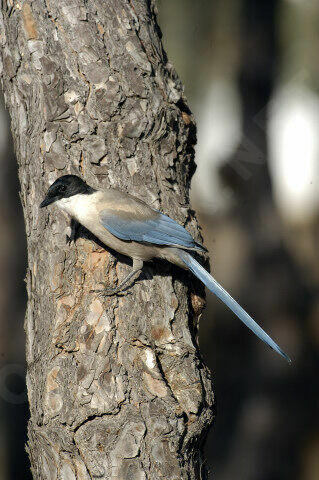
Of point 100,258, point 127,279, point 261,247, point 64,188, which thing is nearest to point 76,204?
point 64,188

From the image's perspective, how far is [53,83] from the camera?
10.5 ft

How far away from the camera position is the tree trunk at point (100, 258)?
2.79 meters

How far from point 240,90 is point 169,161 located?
429 cm

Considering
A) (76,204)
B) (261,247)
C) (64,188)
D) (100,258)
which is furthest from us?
(261,247)

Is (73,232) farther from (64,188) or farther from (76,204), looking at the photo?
(64,188)

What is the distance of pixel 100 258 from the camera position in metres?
3.22

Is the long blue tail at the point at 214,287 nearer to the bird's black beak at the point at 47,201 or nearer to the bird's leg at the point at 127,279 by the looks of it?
the bird's leg at the point at 127,279

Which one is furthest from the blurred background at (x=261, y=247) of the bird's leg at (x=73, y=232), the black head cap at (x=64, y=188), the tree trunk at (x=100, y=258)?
the black head cap at (x=64, y=188)

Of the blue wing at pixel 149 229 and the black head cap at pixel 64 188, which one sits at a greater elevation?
the black head cap at pixel 64 188

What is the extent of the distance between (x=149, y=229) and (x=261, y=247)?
4.16 metres

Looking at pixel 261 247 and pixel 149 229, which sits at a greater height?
pixel 149 229

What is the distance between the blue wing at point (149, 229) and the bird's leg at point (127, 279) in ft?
0.41

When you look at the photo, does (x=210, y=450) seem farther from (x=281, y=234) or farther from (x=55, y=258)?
(x=55, y=258)

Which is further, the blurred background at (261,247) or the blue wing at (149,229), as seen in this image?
the blurred background at (261,247)
